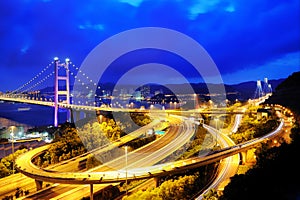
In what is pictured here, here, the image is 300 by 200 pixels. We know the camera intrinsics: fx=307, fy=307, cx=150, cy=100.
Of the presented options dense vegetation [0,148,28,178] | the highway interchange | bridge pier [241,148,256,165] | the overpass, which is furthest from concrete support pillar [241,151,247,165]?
dense vegetation [0,148,28,178]

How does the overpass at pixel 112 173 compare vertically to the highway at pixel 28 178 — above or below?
above

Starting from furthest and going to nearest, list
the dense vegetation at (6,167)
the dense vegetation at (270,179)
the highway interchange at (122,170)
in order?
the dense vegetation at (6,167) < the highway interchange at (122,170) < the dense vegetation at (270,179)

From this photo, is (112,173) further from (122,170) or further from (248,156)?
(248,156)

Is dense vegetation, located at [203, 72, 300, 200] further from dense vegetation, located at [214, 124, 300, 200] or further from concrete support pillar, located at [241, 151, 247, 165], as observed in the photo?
concrete support pillar, located at [241, 151, 247, 165]

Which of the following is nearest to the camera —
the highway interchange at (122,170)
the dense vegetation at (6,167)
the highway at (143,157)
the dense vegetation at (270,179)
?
the dense vegetation at (270,179)

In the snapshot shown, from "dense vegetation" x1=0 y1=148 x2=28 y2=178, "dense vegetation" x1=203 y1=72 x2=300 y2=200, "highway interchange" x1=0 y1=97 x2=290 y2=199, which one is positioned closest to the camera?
"dense vegetation" x1=203 y1=72 x2=300 y2=200

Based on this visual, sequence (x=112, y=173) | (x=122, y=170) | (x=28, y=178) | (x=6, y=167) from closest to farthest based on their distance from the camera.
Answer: (x=112, y=173), (x=122, y=170), (x=28, y=178), (x=6, y=167)

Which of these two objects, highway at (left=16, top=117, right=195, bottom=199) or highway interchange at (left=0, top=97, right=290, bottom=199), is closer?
highway interchange at (left=0, top=97, right=290, bottom=199)

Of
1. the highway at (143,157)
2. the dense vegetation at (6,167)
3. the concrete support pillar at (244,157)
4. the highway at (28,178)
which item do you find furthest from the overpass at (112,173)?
the concrete support pillar at (244,157)

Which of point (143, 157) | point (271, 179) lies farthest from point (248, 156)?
point (143, 157)

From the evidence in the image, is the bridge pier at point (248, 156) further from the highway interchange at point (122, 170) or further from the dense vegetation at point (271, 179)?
the dense vegetation at point (271, 179)

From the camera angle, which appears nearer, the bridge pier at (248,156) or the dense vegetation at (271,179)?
the dense vegetation at (271,179)
